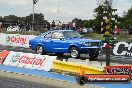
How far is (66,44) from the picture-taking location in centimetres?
2064

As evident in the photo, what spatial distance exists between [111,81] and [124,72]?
2.01 metres

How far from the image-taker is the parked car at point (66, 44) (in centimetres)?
1991

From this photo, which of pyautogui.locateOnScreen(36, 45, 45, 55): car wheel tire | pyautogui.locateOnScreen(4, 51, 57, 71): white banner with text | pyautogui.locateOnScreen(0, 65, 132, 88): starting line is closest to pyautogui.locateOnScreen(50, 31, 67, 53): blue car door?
pyautogui.locateOnScreen(36, 45, 45, 55): car wheel tire

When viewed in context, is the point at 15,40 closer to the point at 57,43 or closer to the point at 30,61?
the point at 57,43

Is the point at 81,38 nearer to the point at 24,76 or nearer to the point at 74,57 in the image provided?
the point at 74,57

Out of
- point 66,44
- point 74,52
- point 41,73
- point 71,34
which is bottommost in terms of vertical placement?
point 41,73

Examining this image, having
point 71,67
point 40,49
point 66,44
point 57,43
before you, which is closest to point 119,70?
point 71,67

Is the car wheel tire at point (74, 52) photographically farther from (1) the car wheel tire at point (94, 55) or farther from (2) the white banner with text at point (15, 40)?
(2) the white banner with text at point (15, 40)

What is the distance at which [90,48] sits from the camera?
1988 cm

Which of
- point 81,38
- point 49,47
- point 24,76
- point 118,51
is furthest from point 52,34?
point 24,76

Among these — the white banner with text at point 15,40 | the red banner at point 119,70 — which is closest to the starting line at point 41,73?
the red banner at point 119,70

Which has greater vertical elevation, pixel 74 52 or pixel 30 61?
pixel 74 52

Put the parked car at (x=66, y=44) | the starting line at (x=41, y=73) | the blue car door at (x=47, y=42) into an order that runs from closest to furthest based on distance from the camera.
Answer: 1. the starting line at (x=41, y=73)
2. the parked car at (x=66, y=44)
3. the blue car door at (x=47, y=42)

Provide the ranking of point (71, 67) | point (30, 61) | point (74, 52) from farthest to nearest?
point (74, 52) < point (30, 61) < point (71, 67)
